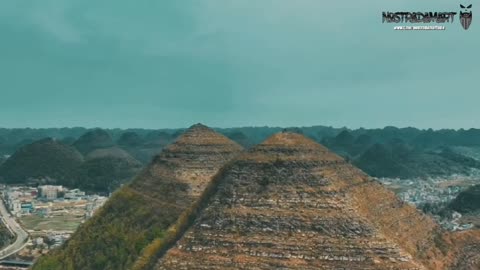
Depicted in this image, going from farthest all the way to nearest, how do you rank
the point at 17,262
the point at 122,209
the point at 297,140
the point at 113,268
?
1. the point at 17,262
2. the point at 122,209
3. the point at 113,268
4. the point at 297,140

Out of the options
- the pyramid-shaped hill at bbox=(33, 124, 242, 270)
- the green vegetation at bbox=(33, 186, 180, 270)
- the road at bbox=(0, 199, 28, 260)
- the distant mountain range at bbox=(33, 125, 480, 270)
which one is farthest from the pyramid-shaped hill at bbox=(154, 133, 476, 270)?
the road at bbox=(0, 199, 28, 260)

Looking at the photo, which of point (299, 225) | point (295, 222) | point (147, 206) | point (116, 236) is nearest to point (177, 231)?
point (295, 222)

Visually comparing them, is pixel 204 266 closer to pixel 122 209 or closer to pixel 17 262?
pixel 122 209

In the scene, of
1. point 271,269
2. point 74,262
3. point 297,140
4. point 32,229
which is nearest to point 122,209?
point 74,262

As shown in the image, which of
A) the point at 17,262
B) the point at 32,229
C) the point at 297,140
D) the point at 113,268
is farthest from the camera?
the point at 32,229

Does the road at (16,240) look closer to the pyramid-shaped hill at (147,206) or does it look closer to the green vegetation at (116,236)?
the green vegetation at (116,236)

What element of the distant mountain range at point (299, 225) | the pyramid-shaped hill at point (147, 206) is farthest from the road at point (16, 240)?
the distant mountain range at point (299, 225)

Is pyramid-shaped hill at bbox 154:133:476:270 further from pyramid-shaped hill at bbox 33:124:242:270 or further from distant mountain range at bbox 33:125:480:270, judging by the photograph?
pyramid-shaped hill at bbox 33:124:242:270
